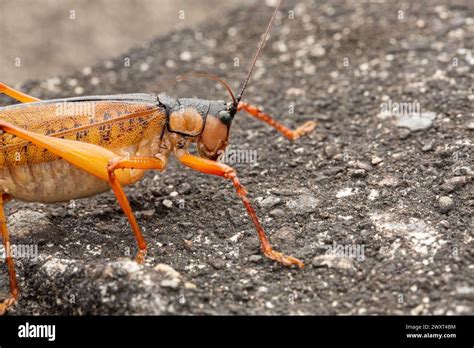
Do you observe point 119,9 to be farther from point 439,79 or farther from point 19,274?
point 19,274

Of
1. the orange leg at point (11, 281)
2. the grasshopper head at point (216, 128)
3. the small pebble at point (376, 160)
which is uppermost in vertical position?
the grasshopper head at point (216, 128)

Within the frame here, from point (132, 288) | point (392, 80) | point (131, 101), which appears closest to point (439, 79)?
point (392, 80)

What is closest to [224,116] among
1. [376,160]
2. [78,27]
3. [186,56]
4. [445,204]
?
[376,160]

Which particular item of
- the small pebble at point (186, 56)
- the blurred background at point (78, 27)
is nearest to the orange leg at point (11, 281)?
the small pebble at point (186, 56)

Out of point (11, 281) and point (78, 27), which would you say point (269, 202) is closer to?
point (11, 281)

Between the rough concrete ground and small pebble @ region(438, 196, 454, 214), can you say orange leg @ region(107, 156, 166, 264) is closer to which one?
the rough concrete ground

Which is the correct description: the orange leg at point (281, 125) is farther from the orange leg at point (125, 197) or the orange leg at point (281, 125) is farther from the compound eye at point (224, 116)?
the orange leg at point (125, 197)
